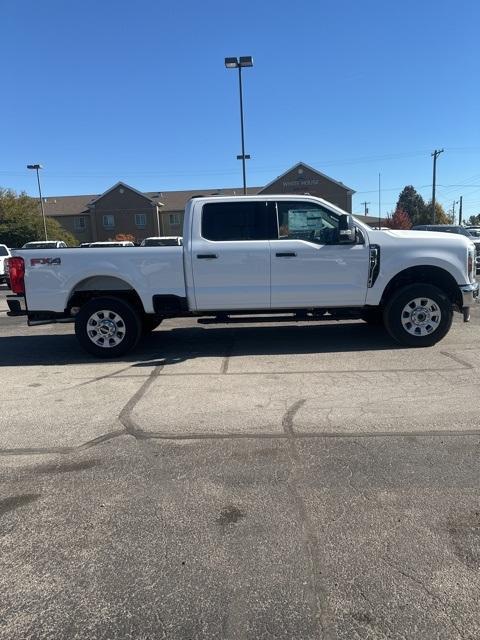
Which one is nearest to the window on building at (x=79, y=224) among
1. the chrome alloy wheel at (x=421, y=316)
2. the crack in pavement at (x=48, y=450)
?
the chrome alloy wheel at (x=421, y=316)

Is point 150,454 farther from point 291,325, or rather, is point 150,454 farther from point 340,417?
point 291,325

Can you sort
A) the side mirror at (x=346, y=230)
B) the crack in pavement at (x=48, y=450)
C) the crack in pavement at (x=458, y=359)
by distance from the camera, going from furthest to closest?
the side mirror at (x=346, y=230) → the crack in pavement at (x=458, y=359) → the crack in pavement at (x=48, y=450)

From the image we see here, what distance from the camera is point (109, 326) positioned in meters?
7.20

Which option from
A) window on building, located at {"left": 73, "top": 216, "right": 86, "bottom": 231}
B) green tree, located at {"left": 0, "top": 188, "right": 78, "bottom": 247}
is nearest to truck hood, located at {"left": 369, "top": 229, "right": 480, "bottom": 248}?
green tree, located at {"left": 0, "top": 188, "right": 78, "bottom": 247}

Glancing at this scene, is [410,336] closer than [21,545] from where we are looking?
No

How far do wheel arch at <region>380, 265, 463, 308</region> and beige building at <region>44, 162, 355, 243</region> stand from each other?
5303 centimetres

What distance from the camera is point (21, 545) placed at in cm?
287

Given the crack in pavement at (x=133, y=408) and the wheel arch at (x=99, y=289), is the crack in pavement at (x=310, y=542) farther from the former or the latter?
the wheel arch at (x=99, y=289)

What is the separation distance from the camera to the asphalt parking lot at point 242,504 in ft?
7.66

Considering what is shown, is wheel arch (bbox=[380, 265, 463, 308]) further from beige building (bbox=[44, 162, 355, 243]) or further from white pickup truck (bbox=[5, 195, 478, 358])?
beige building (bbox=[44, 162, 355, 243])

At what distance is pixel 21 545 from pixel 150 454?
4.15 feet

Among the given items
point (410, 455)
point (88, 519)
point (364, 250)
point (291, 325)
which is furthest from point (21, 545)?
point (291, 325)

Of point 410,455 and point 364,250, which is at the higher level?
point 364,250

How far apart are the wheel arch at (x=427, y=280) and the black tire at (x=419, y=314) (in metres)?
0.14
